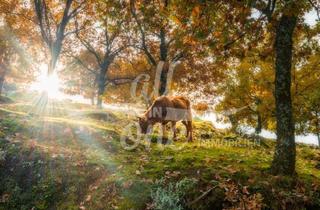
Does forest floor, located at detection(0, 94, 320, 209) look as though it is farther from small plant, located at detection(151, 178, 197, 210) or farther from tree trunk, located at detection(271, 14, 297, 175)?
tree trunk, located at detection(271, 14, 297, 175)

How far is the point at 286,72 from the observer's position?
9.98 meters

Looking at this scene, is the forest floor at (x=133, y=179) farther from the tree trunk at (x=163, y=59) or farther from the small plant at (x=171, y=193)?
the tree trunk at (x=163, y=59)

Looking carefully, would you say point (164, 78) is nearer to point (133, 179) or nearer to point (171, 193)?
point (133, 179)

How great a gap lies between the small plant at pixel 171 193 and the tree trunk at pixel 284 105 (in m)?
2.92

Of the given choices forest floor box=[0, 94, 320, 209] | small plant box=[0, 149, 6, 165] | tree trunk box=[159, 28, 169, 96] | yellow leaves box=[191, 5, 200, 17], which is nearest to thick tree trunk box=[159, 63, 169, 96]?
tree trunk box=[159, 28, 169, 96]

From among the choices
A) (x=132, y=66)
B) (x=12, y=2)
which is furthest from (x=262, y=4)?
(x=132, y=66)

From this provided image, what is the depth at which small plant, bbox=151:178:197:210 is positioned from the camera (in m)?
8.29

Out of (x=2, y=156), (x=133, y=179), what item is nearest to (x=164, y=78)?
(x=2, y=156)

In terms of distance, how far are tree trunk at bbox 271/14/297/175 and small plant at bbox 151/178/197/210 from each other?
115 inches

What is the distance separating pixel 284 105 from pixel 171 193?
4.46 meters

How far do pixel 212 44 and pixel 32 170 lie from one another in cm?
768

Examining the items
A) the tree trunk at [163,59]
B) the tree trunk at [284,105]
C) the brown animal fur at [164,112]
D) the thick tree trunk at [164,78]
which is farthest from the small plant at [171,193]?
the thick tree trunk at [164,78]

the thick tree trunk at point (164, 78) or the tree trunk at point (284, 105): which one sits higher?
the thick tree trunk at point (164, 78)

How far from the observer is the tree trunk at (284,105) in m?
9.78
